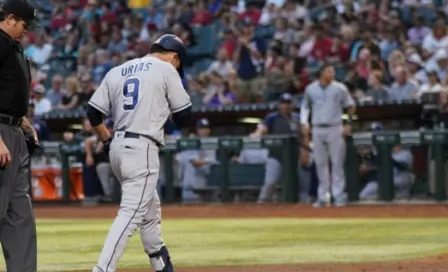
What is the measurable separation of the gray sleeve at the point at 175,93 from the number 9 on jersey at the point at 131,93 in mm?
210

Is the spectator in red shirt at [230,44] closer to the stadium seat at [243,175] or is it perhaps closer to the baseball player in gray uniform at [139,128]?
the stadium seat at [243,175]

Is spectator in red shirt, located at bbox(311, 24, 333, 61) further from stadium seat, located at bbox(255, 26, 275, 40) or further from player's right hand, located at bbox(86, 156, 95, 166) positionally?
player's right hand, located at bbox(86, 156, 95, 166)

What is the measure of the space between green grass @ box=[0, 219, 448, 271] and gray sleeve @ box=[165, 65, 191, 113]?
213 cm

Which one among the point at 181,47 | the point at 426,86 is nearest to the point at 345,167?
the point at 426,86

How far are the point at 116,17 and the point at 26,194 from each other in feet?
66.8

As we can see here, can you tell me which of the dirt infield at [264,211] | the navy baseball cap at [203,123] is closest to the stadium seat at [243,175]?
the dirt infield at [264,211]

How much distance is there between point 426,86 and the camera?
19.0 metres

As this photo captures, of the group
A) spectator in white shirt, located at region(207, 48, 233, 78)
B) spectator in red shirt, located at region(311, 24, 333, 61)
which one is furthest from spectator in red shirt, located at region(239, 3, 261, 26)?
spectator in red shirt, located at region(311, 24, 333, 61)

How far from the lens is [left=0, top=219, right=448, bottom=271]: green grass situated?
10.1 m

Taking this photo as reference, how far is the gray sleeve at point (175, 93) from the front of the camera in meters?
7.96

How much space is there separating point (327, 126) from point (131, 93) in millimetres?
10320

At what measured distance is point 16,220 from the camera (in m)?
7.44

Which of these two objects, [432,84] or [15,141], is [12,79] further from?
[432,84]

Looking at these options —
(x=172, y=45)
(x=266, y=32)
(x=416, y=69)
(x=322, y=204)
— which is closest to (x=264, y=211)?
(x=322, y=204)
